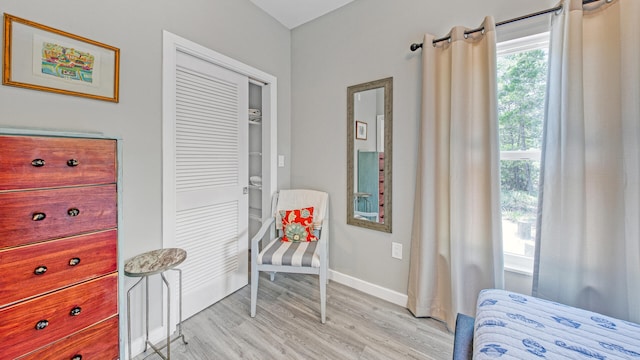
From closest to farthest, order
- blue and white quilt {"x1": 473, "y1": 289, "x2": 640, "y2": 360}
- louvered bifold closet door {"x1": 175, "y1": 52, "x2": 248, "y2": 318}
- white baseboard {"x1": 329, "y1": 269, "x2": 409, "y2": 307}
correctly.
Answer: blue and white quilt {"x1": 473, "y1": 289, "x2": 640, "y2": 360}
louvered bifold closet door {"x1": 175, "y1": 52, "x2": 248, "y2": 318}
white baseboard {"x1": 329, "y1": 269, "x2": 409, "y2": 307}

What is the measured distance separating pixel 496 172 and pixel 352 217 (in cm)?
118

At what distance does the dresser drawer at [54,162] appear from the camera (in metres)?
0.88

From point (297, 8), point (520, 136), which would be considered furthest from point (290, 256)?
point (297, 8)

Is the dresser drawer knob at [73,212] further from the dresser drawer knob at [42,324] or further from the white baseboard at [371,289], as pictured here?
the white baseboard at [371,289]

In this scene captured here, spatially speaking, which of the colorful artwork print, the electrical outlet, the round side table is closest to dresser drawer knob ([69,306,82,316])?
the round side table

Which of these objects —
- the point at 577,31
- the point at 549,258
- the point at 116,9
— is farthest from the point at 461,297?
the point at 116,9

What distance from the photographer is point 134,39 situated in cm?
142

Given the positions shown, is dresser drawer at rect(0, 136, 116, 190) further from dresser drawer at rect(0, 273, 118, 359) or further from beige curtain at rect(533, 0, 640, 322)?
beige curtain at rect(533, 0, 640, 322)

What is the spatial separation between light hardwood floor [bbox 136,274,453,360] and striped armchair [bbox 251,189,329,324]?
0.45 feet

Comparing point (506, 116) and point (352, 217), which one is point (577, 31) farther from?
point (352, 217)

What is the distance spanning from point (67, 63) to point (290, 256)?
5.52 ft

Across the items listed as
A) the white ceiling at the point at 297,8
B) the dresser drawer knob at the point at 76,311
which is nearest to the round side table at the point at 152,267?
the dresser drawer knob at the point at 76,311

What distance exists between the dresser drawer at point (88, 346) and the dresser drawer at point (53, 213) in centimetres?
45

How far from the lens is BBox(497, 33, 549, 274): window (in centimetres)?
149
